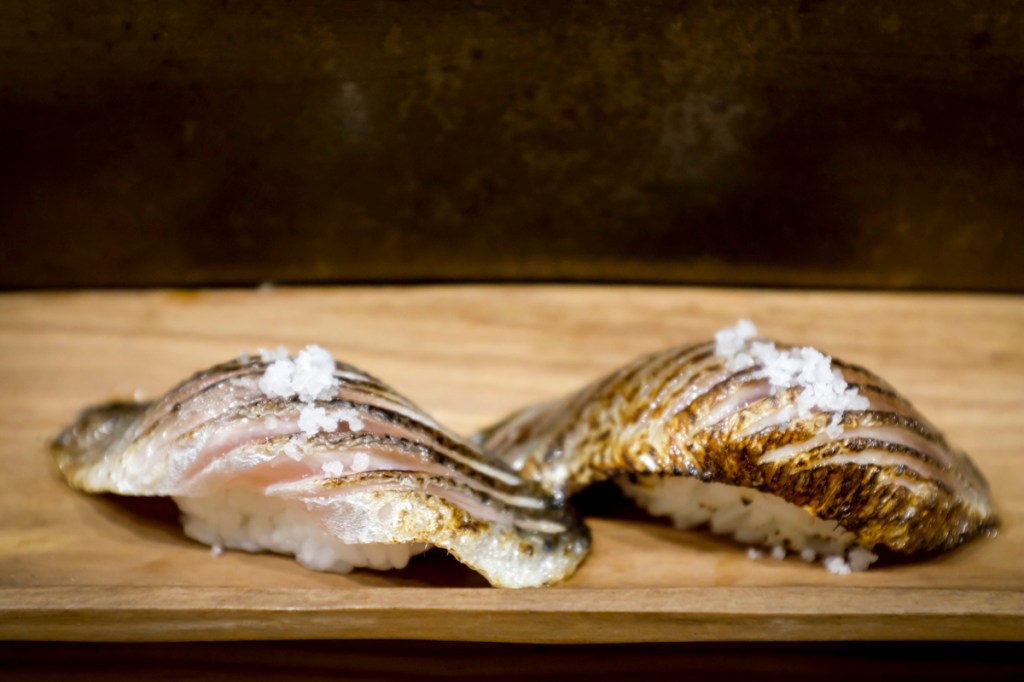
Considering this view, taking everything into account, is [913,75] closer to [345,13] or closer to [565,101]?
[565,101]

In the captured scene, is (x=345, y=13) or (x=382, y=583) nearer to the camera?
(x=382, y=583)

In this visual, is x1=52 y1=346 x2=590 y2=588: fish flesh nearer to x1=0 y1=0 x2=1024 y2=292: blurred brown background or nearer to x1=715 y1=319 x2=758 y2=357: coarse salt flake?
x1=715 y1=319 x2=758 y2=357: coarse salt flake

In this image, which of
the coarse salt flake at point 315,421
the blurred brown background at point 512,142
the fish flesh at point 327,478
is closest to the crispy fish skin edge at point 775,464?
the fish flesh at point 327,478

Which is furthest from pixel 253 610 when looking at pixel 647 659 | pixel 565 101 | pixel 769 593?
pixel 565 101

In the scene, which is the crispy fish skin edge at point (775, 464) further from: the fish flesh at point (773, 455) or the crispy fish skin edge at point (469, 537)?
the crispy fish skin edge at point (469, 537)

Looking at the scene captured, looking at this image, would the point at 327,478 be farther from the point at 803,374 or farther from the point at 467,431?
the point at 803,374

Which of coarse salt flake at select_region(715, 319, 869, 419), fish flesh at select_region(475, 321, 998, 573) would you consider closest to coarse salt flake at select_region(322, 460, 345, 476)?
fish flesh at select_region(475, 321, 998, 573)
